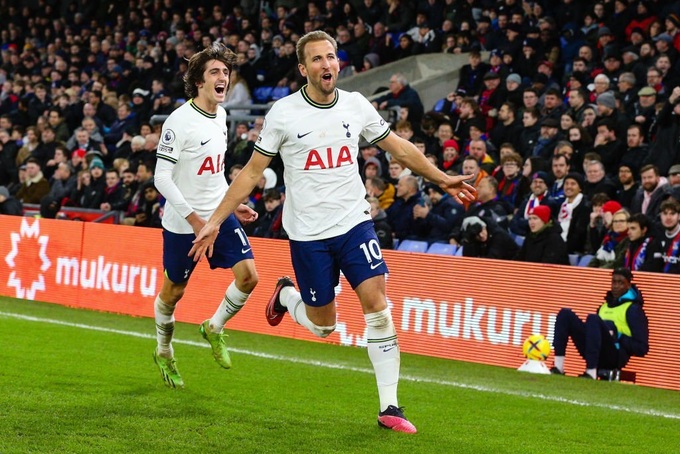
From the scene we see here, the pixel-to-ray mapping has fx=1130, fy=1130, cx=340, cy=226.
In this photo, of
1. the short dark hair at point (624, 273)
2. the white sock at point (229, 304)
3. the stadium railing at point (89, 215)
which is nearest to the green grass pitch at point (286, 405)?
the white sock at point (229, 304)

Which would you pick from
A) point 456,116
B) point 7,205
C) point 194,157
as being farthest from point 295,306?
point 7,205

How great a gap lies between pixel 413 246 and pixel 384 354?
7.40m

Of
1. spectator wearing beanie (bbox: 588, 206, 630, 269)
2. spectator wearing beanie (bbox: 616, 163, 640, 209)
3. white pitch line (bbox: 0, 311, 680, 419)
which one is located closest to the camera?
white pitch line (bbox: 0, 311, 680, 419)

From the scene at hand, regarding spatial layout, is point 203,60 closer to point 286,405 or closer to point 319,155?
point 319,155

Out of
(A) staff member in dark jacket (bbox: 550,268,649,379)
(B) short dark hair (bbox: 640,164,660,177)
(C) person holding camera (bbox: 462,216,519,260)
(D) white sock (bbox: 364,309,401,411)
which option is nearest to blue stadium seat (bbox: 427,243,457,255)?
(C) person holding camera (bbox: 462,216,519,260)

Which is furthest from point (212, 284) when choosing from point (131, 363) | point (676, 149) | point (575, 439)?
point (575, 439)

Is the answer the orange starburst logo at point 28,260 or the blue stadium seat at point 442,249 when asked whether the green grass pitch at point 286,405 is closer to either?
the blue stadium seat at point 442,249

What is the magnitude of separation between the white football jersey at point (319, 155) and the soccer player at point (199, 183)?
5.39ft

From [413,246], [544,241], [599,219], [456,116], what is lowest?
[413,246]

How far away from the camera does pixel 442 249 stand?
559 inches

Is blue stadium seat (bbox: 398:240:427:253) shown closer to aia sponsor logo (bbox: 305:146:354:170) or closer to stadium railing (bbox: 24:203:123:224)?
stadium railing (bbox: 24:203:123:224)

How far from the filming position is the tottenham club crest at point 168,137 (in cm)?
876

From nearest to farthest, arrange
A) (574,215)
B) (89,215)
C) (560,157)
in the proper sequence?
(574,215), (560,157), (89,215)

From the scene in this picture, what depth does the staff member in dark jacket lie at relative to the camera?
11.1 metres
